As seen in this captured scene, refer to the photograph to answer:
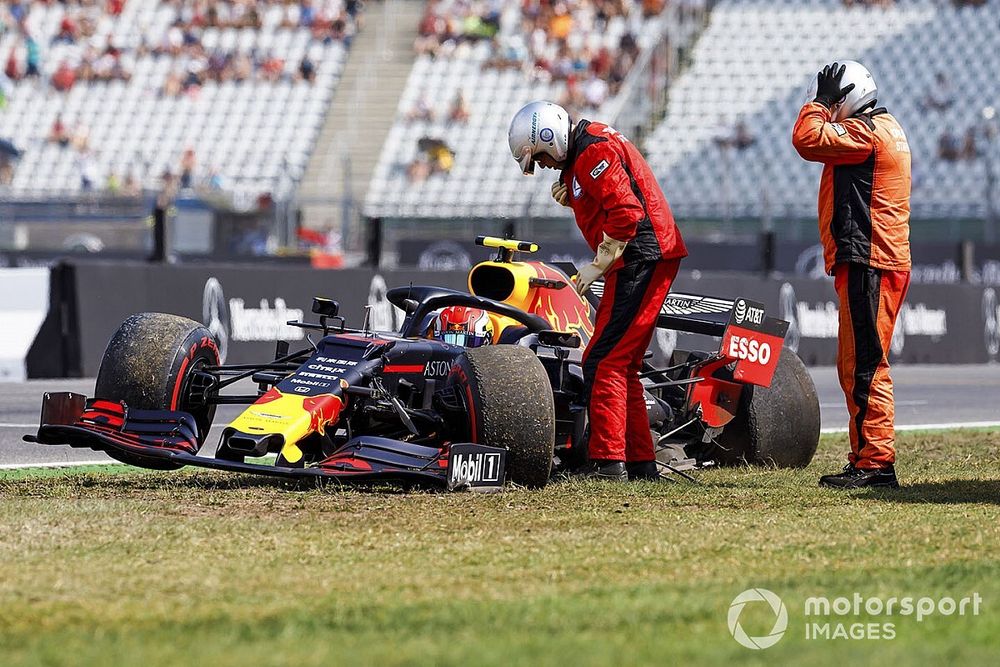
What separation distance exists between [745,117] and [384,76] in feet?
26.8

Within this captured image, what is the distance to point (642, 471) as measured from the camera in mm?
8180

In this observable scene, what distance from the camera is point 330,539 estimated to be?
230 inches

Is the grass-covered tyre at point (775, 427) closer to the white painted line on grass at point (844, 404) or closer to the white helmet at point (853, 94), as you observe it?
the white helmet at point (853, 94)

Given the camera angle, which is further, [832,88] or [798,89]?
[798,89]

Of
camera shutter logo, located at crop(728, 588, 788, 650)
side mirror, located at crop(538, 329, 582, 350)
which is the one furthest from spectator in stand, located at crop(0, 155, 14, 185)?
camera shutter logo, located at crop(728, 588, 788, 650)

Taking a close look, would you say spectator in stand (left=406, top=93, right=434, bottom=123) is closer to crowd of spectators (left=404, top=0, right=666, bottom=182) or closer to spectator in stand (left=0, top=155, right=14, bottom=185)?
crowd of spectators (left=404, top=0, right=666, bottom=182)

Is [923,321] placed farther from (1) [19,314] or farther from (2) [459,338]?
(2) [459,338]

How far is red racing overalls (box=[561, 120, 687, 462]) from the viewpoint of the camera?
312 inches

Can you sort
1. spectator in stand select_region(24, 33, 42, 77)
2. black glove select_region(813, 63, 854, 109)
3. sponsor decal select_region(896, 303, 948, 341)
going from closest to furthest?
black glove select_region(813, 63, 854, 109) → sponsor decal select_region(896, 303, 948, 341) → spectator in stand select_region(24, 33, 42, 77)

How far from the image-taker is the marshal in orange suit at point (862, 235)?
7.75m

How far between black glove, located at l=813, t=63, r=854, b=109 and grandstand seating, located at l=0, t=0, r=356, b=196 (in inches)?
960

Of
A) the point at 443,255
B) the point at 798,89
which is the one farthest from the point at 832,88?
the point at 798,89

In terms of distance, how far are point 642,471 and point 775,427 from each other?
112 centimetres

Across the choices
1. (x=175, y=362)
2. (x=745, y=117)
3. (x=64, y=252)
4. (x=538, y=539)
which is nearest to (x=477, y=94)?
(x=745, y=117)
